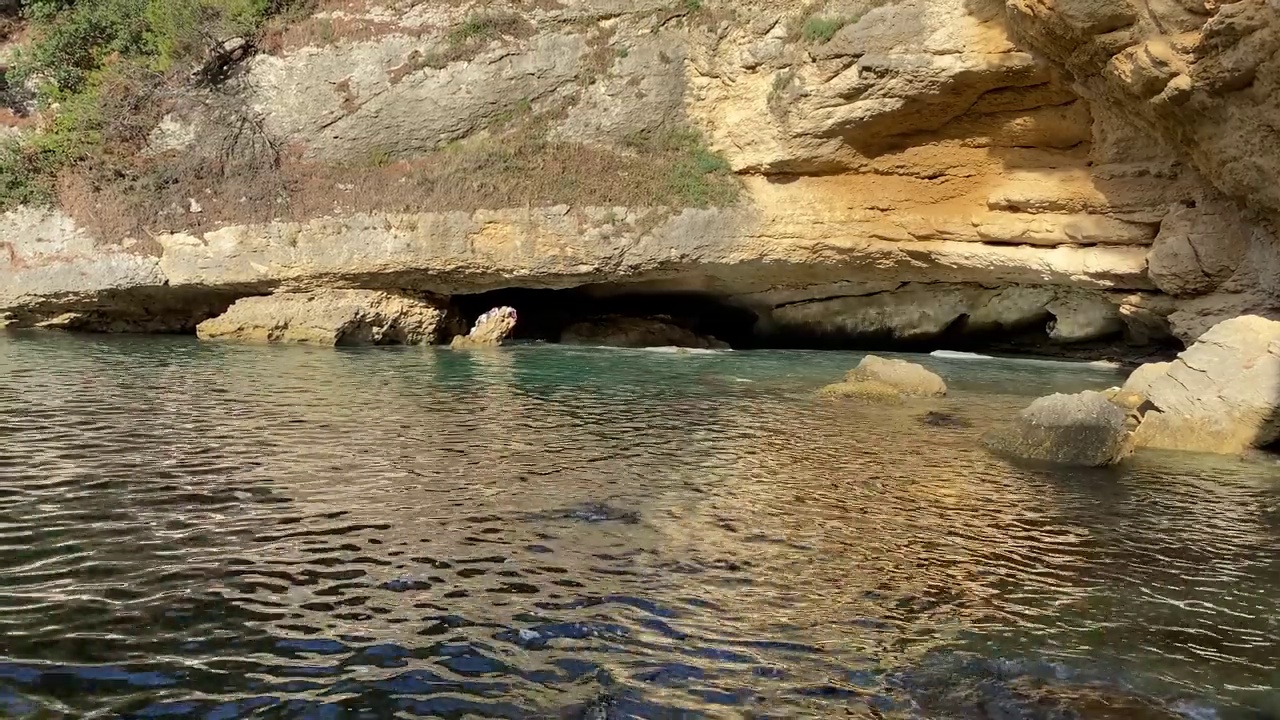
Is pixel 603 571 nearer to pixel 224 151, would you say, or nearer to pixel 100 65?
pixel 224 151

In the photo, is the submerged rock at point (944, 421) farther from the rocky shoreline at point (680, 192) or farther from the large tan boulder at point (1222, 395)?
the large tan boulder at point (1222, 395)

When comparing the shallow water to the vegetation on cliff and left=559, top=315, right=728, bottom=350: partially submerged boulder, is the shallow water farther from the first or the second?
left=559, top=315, right=728, bottom=350: partially submerged boulder

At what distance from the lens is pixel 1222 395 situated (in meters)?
11.0

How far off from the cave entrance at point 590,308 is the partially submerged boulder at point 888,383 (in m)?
11.6

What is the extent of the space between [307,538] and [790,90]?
17098mm

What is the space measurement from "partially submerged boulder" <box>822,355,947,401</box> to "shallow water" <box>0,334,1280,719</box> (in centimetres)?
247

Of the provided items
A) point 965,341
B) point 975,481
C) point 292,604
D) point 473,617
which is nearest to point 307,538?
point 292,604

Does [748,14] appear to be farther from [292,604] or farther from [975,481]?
[292,604]

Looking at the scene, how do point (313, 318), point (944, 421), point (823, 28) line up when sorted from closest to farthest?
point (944, 421), point (823, 28), point (313, 318)

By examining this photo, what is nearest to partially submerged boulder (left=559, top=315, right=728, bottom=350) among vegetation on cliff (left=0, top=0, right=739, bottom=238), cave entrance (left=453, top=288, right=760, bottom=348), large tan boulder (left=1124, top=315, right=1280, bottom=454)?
cave entrance (left=453, top=288, right=760, bottom=348)

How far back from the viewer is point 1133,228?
17.6m

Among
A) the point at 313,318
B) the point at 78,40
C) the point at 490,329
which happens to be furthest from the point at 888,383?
the point at 78,40

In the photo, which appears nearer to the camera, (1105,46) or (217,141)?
(1105,46)

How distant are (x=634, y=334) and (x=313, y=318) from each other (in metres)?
8.69
